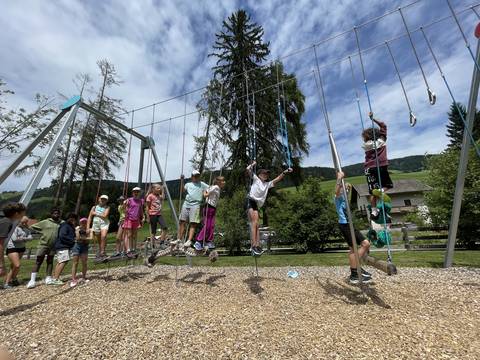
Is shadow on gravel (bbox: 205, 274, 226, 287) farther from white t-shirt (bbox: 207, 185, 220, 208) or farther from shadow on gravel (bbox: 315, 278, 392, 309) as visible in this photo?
shadow on gravel (bbox: 315, 278, 392, 309)

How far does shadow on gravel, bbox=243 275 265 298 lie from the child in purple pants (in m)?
1.46

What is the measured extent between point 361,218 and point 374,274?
33.3ft

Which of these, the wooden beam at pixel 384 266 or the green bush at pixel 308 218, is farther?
the green bush at pixel 308 218

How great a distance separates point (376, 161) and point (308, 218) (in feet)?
36.1

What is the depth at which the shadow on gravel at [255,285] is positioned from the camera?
21.2ft

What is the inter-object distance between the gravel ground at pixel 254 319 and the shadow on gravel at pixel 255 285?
0.03 m

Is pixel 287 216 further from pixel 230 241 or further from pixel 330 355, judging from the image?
pixel 330 355

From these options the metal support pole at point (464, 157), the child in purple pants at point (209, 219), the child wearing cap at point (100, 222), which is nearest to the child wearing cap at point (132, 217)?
the child wearing cap at point (100, 222)

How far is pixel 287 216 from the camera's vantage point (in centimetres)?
1673

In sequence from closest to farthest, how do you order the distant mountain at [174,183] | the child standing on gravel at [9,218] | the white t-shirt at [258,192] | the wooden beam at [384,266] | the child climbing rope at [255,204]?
the wooden beam at [384,266], the child standing on gravel at [9,218], the child climbing rope at [255,204], the white t-shirt at [258,192], the distant mountain at [174,183]

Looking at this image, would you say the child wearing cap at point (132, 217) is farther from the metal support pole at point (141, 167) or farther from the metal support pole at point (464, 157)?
the metal support pole at point (464, 157)

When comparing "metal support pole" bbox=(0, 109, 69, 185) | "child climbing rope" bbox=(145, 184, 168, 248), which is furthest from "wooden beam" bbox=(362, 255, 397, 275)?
"metal support pole" bbox=(0, 109, 69, 185)

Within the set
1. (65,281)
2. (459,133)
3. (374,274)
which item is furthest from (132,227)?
(459,133)

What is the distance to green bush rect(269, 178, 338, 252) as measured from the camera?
16.0 m
